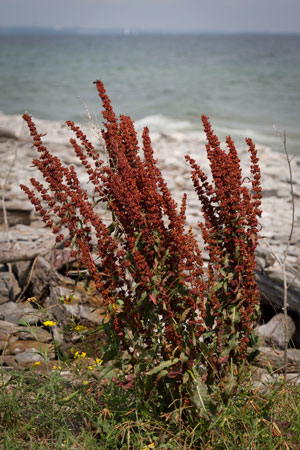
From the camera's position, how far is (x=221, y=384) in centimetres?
261

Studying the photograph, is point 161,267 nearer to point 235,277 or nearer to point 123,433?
point 235,277

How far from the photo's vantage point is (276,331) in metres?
4.43

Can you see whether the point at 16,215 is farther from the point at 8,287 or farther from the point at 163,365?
the point at 163,365

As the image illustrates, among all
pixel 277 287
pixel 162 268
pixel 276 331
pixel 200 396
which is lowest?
pixel 276 331

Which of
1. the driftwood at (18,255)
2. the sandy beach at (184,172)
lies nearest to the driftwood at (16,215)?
the sandy beach at (184,172)

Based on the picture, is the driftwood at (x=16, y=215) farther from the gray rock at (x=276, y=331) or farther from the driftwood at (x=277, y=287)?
the gray rock at (x=276, y=331)

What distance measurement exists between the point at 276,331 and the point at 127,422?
2303mm

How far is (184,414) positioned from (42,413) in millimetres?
→ 801

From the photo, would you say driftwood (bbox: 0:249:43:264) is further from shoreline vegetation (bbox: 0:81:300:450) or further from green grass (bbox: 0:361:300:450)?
shoreline vegetation (bbox: 0:81:300:450)

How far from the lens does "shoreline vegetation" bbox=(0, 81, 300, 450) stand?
8.16 ft

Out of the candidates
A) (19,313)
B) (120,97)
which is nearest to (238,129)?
(120,97)

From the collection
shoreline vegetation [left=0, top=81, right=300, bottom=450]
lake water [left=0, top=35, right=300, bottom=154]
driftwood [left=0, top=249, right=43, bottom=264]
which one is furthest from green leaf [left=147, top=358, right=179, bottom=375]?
lake water [left=0, top=35, right=300, bottom=154]

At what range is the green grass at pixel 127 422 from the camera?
2.53 meters

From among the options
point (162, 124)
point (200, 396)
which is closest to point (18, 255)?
point (200, 396)
